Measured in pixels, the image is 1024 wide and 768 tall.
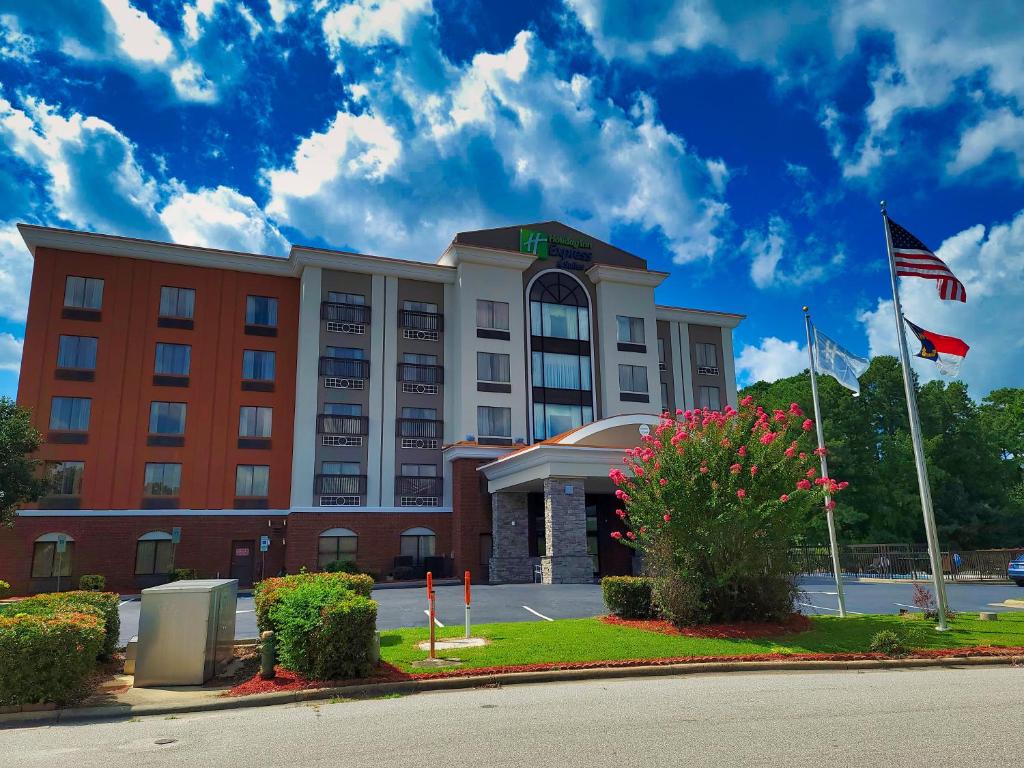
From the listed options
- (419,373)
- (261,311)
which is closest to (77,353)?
(261,311)

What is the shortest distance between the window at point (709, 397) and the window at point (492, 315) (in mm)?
14654

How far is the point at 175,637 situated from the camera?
11.3 metres

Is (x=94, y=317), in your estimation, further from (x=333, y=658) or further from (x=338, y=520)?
(x=333, y=658)

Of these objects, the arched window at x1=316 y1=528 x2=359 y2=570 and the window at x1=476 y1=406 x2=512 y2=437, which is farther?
the window at x1=476 y1=406 x2=512 y2=437

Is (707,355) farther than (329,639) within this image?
Yes

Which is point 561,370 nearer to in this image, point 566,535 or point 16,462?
point 566,535

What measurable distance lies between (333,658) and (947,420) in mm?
55317

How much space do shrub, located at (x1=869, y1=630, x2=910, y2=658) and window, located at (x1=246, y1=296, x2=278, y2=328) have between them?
33908 mm

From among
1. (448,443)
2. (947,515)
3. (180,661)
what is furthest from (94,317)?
(947,515)

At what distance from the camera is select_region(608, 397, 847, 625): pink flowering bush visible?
1537cm

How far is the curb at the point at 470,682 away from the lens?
9.38 metres

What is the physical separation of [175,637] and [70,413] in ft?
97.2

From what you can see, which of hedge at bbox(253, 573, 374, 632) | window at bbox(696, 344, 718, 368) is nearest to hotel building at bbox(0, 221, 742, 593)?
window at bbox(696, 344, 718, 368)

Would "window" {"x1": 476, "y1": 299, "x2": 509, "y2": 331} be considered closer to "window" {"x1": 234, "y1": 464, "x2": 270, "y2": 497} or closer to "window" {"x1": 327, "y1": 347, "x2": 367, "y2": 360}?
"window" {"x1": 327, "y1": 347, "x2": 367, "y2": 360}
